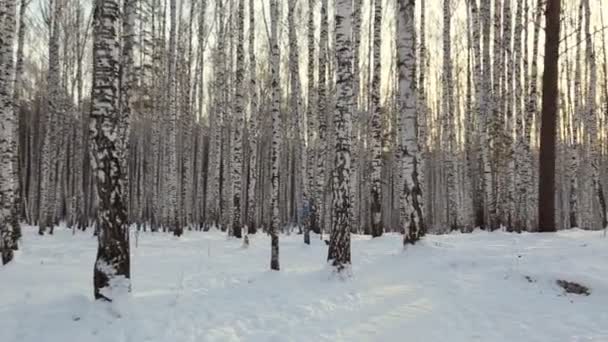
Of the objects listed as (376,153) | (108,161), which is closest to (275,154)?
(108,161)

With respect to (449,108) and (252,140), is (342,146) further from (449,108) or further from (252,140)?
(449,108)

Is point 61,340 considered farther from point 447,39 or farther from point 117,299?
point 447,39

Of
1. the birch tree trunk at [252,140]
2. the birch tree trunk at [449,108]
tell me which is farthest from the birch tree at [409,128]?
the birch tree trunk at [449,108]

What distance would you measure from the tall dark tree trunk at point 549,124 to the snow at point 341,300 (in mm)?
1385

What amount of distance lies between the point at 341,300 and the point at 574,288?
3258mm

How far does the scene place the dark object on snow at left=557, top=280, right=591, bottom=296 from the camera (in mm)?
6715

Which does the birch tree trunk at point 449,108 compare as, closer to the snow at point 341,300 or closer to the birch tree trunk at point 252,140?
the birch tree trunk at point 252,140

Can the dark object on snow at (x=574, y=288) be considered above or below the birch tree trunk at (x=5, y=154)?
below

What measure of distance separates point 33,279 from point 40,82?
102 feet

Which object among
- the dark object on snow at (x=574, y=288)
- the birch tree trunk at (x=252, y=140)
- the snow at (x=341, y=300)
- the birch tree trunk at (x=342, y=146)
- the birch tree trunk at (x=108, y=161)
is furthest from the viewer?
the birch tree trunk at (x=252, y=140)

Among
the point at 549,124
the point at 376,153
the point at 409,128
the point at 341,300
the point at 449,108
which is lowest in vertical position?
the point at 341,300

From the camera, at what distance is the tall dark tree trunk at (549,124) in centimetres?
1173

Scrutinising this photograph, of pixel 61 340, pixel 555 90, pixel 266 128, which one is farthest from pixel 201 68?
pixel 61 340

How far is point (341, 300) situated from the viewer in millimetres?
7133
